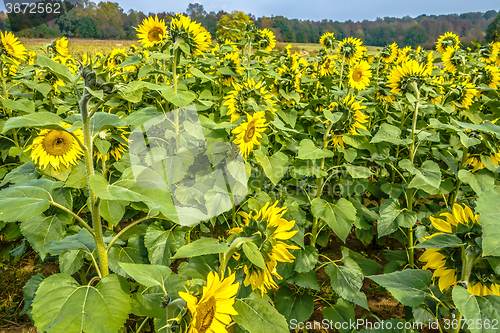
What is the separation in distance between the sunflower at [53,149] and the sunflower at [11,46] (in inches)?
78.6

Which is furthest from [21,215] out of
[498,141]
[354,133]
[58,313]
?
[498,141]

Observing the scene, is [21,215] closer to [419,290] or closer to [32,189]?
[32,189]

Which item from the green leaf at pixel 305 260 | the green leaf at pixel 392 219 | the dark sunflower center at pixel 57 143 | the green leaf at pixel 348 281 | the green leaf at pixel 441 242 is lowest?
the green leaf at pixel 348 281

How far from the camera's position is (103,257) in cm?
116

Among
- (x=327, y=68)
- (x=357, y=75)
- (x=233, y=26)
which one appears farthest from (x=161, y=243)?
(x=233, y=26)

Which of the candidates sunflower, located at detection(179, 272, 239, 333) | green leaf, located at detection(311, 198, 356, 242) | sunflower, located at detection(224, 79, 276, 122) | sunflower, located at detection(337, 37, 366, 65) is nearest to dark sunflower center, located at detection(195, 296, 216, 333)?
sunflower, located at detection(179, 272, 239, 333)

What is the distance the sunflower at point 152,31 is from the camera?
2686 mm

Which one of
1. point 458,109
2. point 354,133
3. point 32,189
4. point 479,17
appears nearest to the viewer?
point 32,189

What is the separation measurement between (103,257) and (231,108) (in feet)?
4.12

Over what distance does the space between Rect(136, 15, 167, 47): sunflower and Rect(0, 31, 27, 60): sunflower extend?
5.25 feet

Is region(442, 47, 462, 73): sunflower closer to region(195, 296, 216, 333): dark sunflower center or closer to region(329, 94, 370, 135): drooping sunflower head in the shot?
region(329, 94, 370, 135): drooping sunflower head

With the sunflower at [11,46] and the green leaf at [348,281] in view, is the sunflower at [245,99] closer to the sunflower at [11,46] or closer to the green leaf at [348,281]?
the green leaf at [348,281]

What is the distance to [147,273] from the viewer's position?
105cm

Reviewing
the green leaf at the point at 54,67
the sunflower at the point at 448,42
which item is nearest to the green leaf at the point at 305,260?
the green leaf at the point at 54,67
